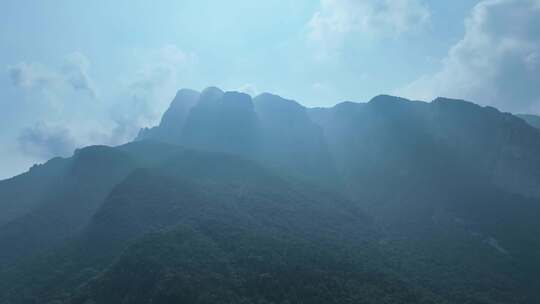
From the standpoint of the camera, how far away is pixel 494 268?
9006cm

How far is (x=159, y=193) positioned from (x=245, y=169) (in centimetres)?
3198

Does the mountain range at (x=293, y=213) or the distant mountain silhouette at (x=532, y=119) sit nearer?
the mountain range at (x=293, y=213)

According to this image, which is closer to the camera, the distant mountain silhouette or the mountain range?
the mountain range

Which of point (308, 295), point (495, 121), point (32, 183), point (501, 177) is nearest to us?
point (308, 295)

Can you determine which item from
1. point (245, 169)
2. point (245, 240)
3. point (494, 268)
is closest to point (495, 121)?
point (494, 268)

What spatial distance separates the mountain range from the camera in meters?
69.6

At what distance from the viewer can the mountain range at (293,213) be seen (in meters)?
69.6

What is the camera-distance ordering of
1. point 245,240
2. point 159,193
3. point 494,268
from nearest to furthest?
1. point 245,240
2. point 494,268
3. point 159,193

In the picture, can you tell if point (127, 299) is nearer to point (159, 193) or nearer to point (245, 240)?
point (245, 240)

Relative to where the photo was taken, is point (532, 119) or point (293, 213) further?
point (532, 119)

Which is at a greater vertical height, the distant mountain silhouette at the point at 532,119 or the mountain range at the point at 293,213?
the distant mountain silhouette at the point at 532,119

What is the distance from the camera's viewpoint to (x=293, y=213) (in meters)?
106

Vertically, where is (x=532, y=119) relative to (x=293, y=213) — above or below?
above

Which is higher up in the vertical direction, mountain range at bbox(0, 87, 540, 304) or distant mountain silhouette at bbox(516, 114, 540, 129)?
distant mountain silhouette at bbox(516, 114, 540, 129)
